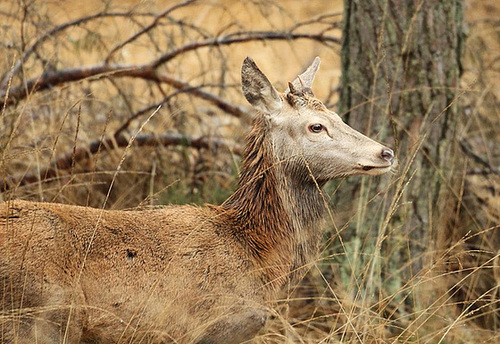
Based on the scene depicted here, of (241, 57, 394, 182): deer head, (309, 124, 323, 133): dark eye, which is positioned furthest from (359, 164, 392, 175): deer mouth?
(309, 124, 323, 133): dark eye

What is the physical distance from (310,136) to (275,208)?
1.47 feet

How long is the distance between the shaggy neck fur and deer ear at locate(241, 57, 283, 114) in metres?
0.11

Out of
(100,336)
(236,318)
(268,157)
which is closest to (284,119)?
(268,157)

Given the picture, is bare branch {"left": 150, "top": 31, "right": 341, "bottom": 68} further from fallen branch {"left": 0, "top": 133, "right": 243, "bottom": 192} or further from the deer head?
the deer head

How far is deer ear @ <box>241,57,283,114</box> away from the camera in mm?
4250

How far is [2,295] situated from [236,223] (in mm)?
1357

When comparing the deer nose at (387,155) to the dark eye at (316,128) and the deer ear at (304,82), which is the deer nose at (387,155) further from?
the deer ear at (304,82)

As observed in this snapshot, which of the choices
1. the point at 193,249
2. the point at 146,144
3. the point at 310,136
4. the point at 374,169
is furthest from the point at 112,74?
the point at 374,169

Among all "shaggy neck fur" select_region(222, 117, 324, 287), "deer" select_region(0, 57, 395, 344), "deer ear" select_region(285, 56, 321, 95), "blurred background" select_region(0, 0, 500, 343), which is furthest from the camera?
"blurred background" select_region(0, 0, 500, 343)

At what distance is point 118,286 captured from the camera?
145 inches

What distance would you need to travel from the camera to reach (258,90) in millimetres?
4340

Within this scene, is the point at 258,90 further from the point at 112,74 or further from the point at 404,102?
the point at 112,74

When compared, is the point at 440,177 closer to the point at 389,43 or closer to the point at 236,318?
the point at 389,43

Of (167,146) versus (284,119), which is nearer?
(284,119)
